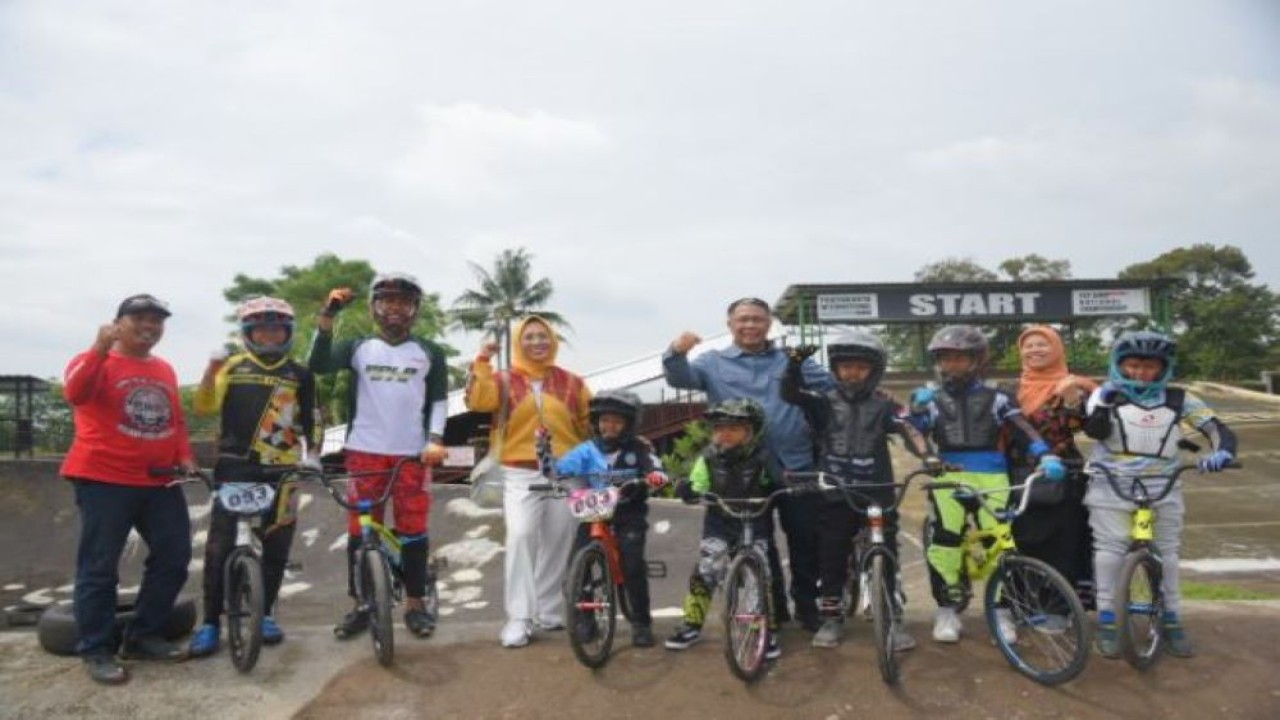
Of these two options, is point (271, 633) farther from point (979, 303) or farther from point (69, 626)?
point (979, 303)

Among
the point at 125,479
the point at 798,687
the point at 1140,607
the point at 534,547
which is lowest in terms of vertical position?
the point at 798,687

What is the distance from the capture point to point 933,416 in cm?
483

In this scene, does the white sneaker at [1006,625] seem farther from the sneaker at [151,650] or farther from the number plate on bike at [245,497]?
the sneaker at [151,650]

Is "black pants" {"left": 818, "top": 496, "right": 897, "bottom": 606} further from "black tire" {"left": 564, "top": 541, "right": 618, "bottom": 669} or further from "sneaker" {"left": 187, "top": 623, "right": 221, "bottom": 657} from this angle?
"sneaker" {"left": 187, "top": 623, "right": 221, "bottom": 657}

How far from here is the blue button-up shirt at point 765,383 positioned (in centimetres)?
489

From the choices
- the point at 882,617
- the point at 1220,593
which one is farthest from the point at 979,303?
the point at 882,617

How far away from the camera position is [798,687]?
4.20 metres

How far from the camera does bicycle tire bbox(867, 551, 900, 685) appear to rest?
409 centimetres

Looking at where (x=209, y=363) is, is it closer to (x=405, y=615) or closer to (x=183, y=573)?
(x=183, y=573)

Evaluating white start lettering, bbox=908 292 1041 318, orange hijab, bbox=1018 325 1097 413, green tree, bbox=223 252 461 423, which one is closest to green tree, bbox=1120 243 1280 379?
white start lettering, bbox=908 292 1041 318

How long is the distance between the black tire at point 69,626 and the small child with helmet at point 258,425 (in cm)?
31

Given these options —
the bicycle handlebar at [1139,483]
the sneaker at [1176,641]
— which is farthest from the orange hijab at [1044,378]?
the sneaker at [1176,641]

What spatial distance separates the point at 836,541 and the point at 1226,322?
54.7 meters

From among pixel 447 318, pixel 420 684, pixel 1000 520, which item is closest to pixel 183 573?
pixel 420 684
